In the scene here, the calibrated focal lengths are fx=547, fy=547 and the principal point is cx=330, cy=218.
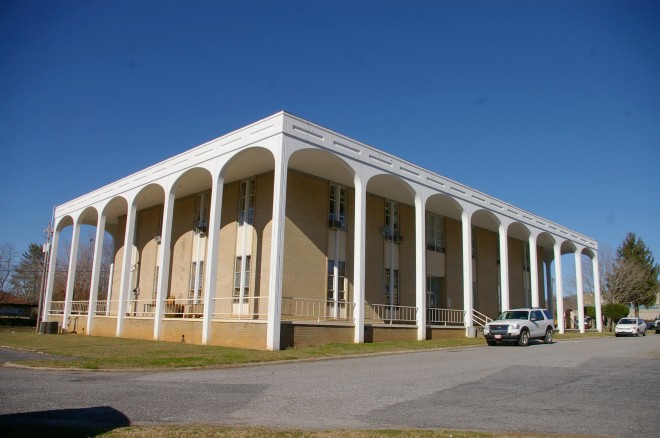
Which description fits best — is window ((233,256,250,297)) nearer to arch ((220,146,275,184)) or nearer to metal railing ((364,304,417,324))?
arch ((220,146,275,184))

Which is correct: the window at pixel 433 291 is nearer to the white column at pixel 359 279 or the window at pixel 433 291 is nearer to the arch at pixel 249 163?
the white column at pixel 359 279

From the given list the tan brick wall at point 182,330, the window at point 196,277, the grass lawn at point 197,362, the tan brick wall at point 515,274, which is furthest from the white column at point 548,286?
the tan brick wall at point 182,330

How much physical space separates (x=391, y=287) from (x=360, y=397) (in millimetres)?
18414

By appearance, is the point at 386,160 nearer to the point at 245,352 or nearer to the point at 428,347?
the point at 428,347

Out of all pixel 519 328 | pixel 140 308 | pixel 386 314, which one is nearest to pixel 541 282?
pixel 386 314

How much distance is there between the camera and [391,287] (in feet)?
91.8

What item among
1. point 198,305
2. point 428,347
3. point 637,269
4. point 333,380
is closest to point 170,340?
point 198,305

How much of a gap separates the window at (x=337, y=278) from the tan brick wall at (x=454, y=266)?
929 cm

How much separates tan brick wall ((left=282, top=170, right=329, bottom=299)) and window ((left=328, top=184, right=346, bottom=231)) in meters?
0.46

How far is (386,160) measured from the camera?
24234 mm

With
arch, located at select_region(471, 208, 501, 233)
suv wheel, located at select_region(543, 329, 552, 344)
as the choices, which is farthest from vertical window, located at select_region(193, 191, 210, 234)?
suv wheel, located at select_region(543, 329, 552, 344)

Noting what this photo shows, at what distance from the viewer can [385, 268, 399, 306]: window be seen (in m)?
27.8

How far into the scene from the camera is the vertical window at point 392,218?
2864 centimetres

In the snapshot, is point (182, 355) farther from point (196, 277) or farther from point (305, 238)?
point (196, 277)
